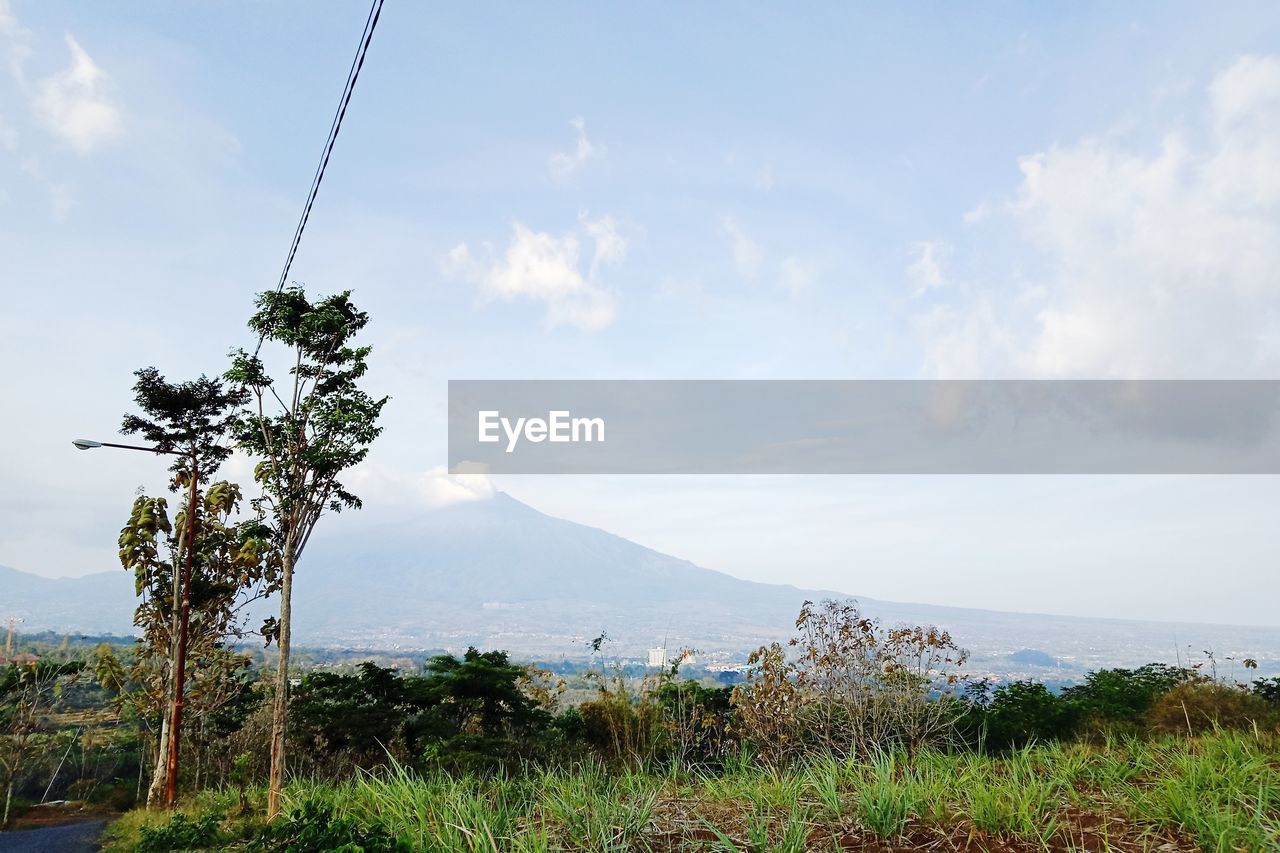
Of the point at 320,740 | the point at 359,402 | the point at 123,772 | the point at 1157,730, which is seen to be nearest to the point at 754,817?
the point at 1157,730

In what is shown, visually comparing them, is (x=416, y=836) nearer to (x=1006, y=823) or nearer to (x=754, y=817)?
(x=754, y=817)

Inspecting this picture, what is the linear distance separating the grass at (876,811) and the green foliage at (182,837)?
19.6 feet

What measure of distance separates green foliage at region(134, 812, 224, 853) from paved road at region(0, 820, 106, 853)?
3454 millimetres

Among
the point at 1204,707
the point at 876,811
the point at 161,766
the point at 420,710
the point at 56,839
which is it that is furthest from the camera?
the point at 420,710

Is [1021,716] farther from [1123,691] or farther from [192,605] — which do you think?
[192,605]

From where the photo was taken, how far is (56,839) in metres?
14.6

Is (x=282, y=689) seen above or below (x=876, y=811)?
below

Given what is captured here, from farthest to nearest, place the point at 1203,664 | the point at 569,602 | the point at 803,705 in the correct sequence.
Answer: the point at 569,602 → the point at 1203,664 → the point at 803,705

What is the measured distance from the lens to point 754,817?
4.65m

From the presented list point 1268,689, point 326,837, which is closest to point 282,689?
point 326,837

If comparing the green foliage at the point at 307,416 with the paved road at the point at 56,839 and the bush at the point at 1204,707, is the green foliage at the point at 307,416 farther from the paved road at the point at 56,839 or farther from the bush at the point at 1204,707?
the bush at the point at 1204,707

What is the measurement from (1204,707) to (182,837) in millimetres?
15707

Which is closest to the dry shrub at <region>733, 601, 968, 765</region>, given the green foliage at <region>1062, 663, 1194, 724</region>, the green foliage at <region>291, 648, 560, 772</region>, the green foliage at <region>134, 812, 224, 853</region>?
the green foliage at <region>1062, 663, 1194, 724</region>

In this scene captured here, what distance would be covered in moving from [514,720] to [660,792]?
12.0 m
